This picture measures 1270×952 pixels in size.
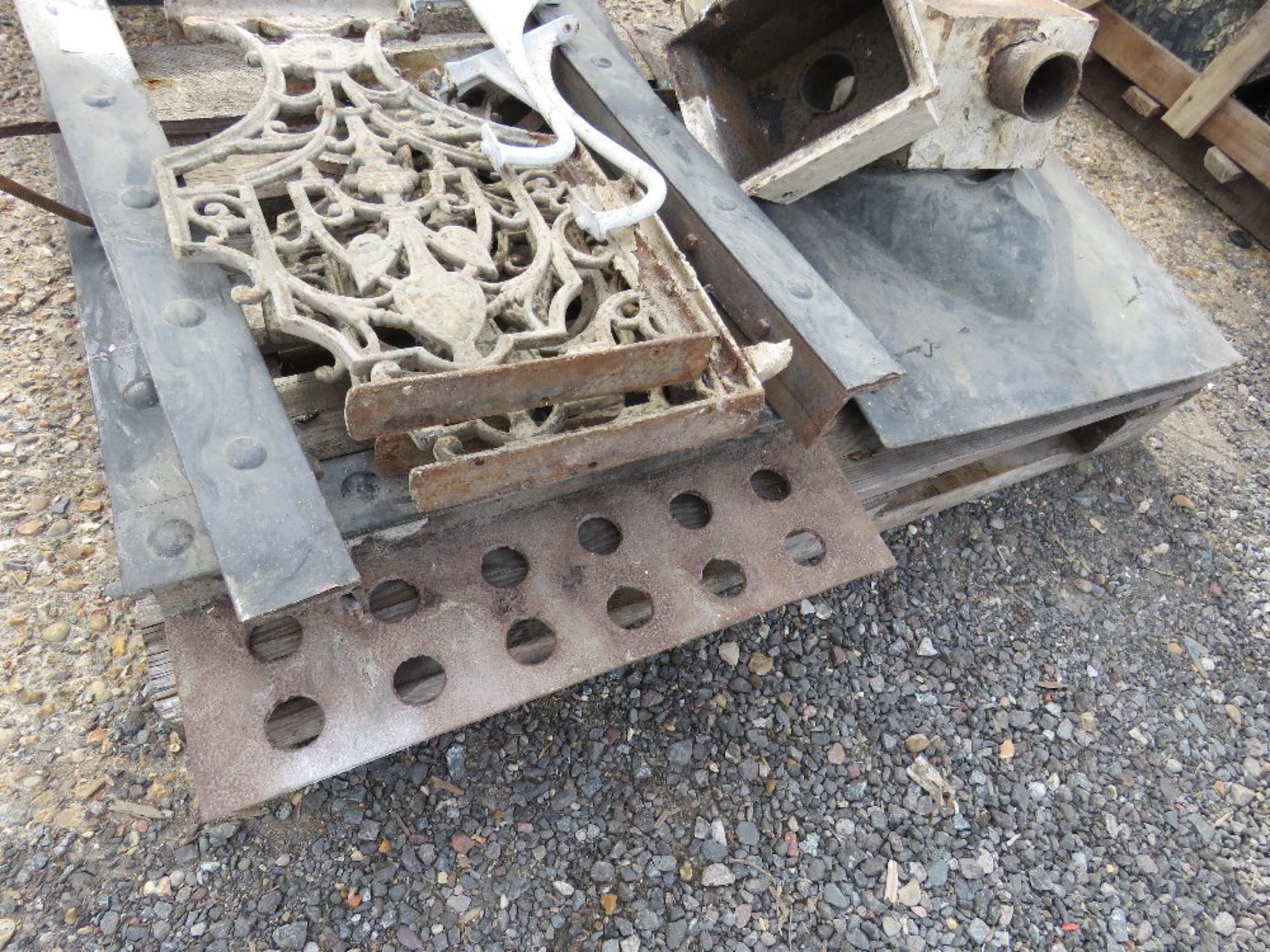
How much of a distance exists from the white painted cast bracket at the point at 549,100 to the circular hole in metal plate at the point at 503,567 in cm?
60

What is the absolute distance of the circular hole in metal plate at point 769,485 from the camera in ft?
5.93

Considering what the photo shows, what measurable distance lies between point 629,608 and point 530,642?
7.9 inches

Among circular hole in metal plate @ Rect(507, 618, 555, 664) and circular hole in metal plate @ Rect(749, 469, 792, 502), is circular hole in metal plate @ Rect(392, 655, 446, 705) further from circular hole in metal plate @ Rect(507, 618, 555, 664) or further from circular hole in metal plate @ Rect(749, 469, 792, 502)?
circular hole in metal plate @ Rect(749, 469, 792, 502)

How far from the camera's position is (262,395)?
132 cm

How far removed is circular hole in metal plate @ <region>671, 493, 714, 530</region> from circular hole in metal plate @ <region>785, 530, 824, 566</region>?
0.17 meters

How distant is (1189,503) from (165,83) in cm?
297

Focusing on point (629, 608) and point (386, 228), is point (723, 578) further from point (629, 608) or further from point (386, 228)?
point (386, 228)

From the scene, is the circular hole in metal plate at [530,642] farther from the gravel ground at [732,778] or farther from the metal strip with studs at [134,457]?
the metal strip with studs at [134,457]

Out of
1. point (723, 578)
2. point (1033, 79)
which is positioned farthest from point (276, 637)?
point (1033, 79)

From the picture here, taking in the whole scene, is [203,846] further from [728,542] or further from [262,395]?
[728,542]

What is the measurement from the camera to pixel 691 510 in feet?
5.83

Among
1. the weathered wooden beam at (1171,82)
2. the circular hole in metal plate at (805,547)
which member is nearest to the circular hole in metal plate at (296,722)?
the circular hole in metal plate at (805,547)

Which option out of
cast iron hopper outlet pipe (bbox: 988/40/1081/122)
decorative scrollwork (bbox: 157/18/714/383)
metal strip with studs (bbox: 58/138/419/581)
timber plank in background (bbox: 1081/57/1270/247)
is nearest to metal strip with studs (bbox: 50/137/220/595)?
metal strip with studs (bbox: 58/138/419/581)

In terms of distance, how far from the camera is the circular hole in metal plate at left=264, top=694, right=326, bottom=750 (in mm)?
1486
